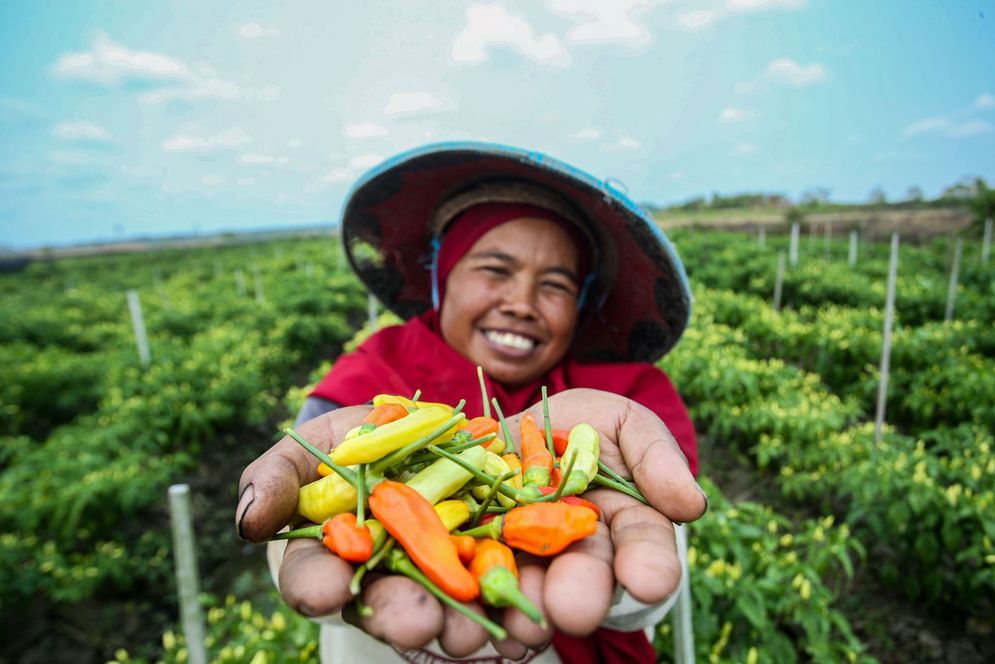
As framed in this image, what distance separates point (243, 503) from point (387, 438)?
0.25 meters

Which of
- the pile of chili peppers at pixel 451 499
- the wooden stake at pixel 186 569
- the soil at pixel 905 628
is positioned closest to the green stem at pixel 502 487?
the pile of chili peppers at pixel 451 499

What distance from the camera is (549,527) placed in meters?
0.91

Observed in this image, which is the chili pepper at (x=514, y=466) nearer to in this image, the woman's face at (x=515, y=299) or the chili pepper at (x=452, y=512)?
the chili pepper at (x=452, y=512)

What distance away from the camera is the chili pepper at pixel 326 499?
101 cm

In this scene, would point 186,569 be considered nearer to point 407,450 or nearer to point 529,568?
point 407,450

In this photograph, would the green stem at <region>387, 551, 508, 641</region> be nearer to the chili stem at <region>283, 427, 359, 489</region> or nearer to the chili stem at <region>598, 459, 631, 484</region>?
the chili stem at <region>283, 427, 359, 489</region>

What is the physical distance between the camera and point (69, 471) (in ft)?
14.5

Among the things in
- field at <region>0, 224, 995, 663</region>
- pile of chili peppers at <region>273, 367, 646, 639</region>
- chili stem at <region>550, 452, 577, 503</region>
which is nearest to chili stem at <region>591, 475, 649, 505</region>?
pile of chili peppers at <region>273, 367, 646, 639</region>

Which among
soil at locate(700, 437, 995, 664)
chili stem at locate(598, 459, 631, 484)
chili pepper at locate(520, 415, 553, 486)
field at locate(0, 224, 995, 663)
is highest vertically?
chili pepper at locate(520, 415, 553, 486)

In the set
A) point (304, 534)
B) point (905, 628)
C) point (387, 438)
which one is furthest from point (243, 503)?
point (905, 628)

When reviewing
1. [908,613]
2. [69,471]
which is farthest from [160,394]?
[908,613]

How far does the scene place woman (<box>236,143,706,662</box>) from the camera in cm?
84

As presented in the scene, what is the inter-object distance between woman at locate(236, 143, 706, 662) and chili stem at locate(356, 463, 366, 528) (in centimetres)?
8

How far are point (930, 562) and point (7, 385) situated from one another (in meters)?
8.62
